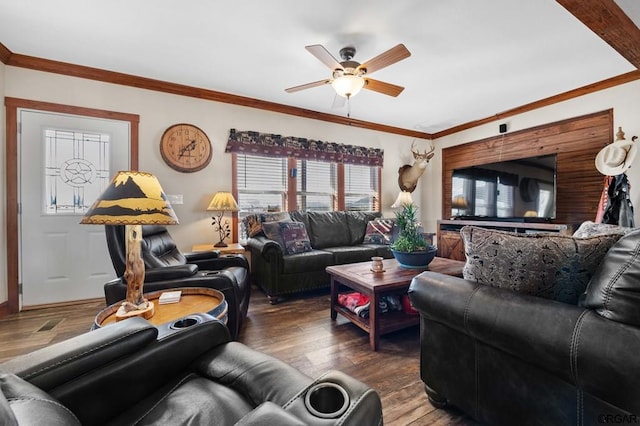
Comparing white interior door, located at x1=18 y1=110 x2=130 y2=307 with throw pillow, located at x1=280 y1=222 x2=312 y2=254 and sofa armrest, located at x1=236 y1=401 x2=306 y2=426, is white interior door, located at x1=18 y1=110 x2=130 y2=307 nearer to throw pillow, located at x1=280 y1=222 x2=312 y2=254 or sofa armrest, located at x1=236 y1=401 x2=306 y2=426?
throw pillow, located at x1=280 y1=222 x2=312 y2=254

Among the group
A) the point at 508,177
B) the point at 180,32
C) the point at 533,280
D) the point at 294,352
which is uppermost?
the point at 180,32

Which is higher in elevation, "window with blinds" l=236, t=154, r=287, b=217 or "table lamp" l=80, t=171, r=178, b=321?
"window with blinds" l=236, t=154, r=287, b=217

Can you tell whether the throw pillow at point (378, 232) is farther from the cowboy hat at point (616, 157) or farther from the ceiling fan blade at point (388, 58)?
the cowboy hat at point (616, 157)

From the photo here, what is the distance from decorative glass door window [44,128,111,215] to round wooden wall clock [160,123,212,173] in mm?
601

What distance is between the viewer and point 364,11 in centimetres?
207

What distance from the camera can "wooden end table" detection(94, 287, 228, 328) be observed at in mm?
1330

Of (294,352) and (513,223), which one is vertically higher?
(513,223)

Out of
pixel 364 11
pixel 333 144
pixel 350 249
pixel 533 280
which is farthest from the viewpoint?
pixel 333 144

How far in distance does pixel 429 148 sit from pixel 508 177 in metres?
1.78

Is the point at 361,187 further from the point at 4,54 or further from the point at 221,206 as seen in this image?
the point at 4,54

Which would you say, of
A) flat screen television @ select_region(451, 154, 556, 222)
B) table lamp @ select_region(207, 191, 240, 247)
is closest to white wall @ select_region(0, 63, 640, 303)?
table lamp @ select_region(207, 191, 240, 247)

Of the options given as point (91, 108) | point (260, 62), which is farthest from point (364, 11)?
point (91, 108)

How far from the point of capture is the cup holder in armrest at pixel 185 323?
1.02 m

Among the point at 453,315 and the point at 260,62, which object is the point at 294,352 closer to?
the point at 453,315
